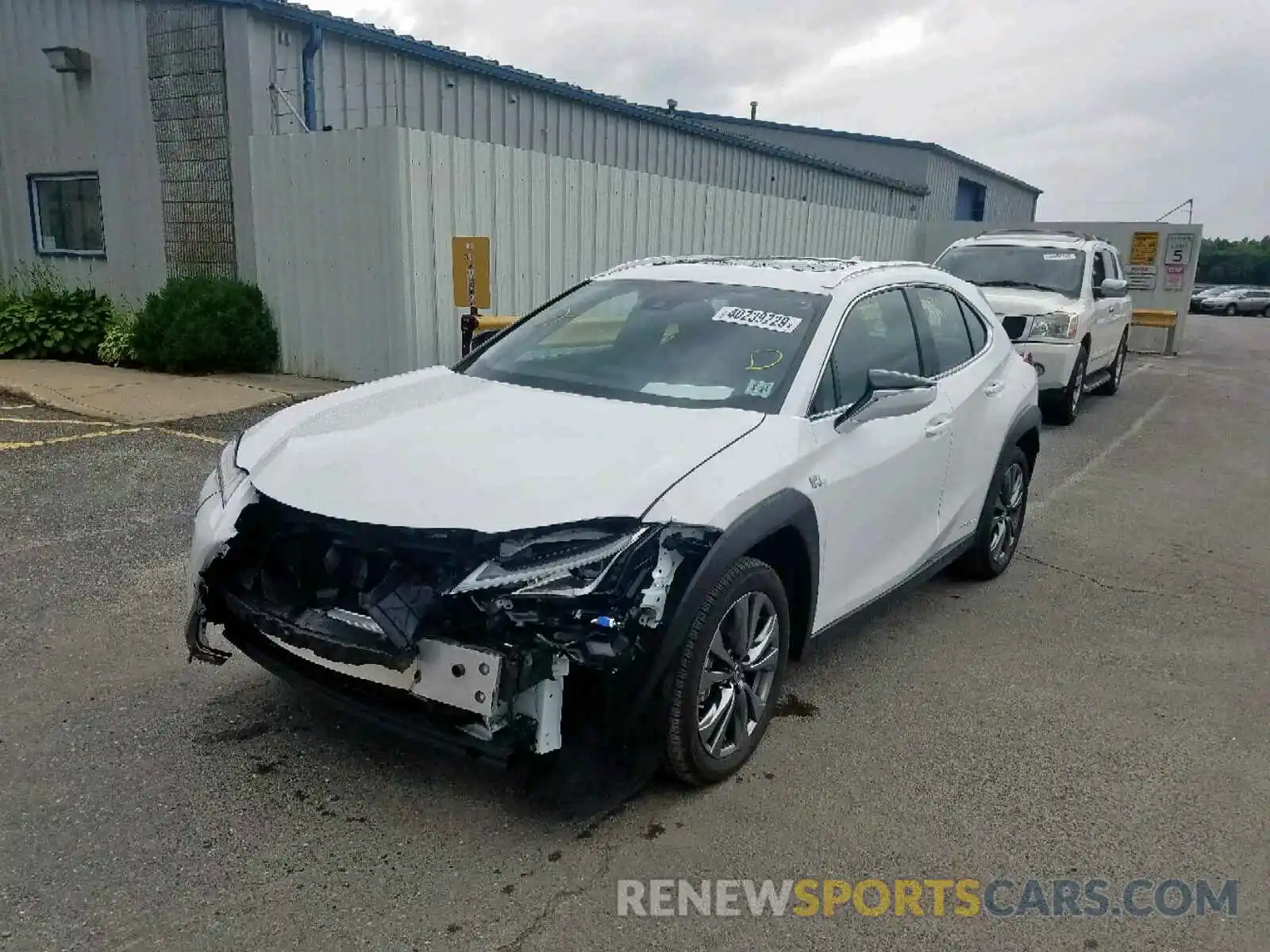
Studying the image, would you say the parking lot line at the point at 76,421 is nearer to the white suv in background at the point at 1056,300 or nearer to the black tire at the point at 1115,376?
the white suv in background at the point at 1056,300

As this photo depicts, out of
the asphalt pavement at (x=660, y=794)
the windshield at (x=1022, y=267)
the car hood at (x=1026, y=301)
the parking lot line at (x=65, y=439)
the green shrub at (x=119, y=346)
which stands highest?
the windshield at (x=1022, y=267)

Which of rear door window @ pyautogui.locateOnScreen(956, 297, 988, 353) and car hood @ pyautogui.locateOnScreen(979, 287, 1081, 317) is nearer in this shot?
rear door window @ pyautogui.locateOnScreen(956, 297, 988, 353)

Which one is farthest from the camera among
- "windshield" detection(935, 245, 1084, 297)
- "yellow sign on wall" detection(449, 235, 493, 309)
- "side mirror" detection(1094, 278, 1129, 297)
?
"windshield" detection(935, 245, 1084, 297)

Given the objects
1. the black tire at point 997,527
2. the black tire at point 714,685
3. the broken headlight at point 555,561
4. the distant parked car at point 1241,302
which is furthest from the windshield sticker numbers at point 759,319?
the distant parked car at point 1241,302

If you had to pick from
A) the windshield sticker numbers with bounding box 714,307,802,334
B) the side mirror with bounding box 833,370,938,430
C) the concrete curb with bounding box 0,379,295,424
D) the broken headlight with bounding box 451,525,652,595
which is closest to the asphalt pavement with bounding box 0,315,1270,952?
the broken headlight with bounding box 451,525,652,595

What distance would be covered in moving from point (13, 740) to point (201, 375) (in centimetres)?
769

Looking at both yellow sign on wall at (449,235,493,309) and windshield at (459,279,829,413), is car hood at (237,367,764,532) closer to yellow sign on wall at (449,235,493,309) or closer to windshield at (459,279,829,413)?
windshield at (459,279,829,413)

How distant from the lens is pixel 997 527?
207 inches

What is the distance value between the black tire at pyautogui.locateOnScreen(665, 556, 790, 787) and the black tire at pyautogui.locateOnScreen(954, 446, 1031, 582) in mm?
2074

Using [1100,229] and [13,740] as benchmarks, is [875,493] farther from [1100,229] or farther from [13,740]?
[1100,229]

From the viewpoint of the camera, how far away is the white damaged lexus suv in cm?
269

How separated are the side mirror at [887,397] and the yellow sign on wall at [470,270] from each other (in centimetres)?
686

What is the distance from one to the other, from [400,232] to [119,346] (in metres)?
3.96

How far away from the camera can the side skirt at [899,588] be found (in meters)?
3.76
